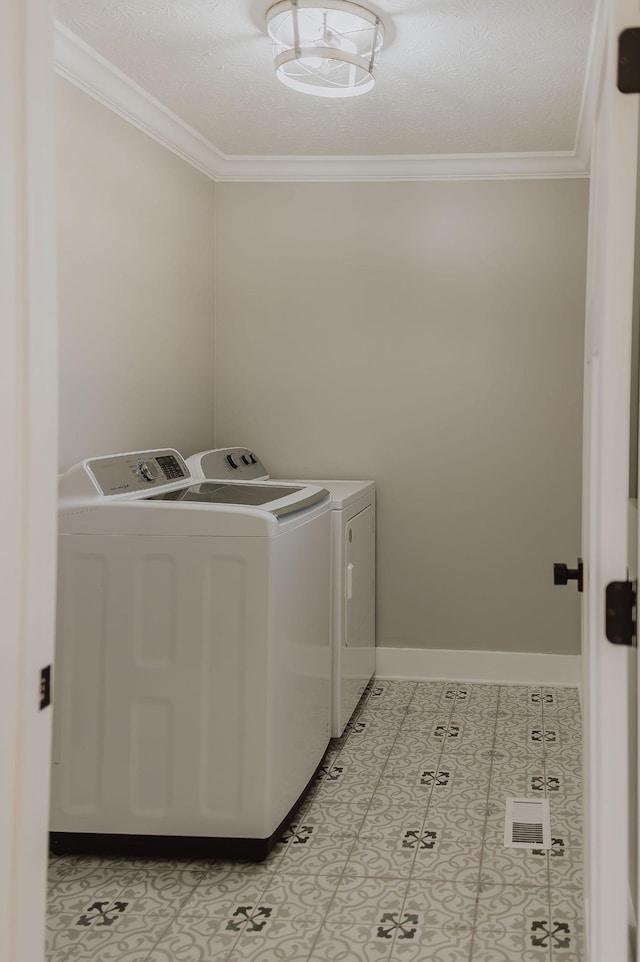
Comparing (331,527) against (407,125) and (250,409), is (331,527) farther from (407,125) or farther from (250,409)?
(407,125)

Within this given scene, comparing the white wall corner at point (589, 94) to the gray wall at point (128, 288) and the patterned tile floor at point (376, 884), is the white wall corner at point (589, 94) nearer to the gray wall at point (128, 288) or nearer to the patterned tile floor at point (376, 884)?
the gray wall at point (128, 288)

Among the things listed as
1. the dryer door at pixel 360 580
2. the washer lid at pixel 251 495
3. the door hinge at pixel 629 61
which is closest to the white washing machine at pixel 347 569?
the dryer door at pixel 360 580

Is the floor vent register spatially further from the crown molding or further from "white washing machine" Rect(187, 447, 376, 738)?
the crown molding

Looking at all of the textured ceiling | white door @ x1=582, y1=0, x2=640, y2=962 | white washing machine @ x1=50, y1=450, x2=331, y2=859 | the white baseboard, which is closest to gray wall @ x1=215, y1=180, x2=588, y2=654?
the white baseboard

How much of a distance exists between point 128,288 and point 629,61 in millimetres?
2430

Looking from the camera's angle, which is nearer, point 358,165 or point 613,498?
point 613,498

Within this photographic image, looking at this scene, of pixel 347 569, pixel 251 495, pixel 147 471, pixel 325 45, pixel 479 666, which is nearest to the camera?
pixel 325 45

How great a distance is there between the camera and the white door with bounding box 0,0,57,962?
1015mm

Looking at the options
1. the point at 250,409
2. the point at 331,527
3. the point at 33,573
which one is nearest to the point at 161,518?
the point at 331,527

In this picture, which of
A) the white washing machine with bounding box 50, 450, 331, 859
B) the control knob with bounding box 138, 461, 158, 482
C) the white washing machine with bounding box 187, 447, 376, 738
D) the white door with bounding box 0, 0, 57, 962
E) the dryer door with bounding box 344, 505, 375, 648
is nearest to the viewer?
the white door with bounding box 0, 0, 57, 962

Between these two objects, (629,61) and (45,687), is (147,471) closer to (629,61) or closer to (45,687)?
(45,687)

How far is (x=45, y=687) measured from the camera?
1.10m

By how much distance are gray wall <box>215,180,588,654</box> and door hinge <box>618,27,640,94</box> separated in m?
2.96

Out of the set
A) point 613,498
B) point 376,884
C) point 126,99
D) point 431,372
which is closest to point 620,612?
point 613,498
